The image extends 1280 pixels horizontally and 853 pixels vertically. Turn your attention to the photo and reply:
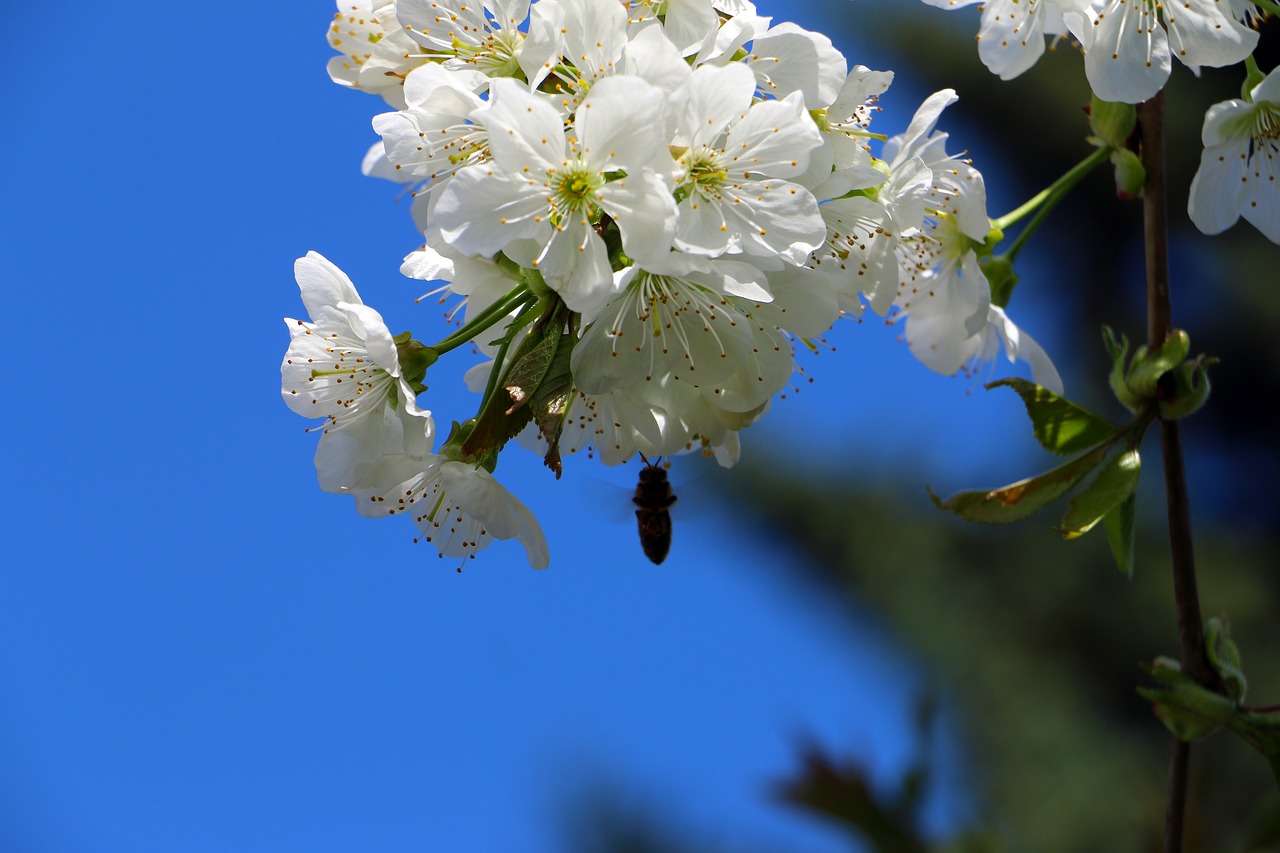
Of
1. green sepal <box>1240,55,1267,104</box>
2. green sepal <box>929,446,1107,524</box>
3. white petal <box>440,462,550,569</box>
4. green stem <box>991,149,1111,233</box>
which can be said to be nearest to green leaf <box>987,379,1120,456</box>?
green sepal <box>929,446,1107,524</box>

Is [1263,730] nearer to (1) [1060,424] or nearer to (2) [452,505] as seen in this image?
(1) [1060,424]

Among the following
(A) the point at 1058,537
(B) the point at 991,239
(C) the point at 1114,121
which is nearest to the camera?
(C) the point at 1114,121

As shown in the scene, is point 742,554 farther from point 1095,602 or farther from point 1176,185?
point 1176,185

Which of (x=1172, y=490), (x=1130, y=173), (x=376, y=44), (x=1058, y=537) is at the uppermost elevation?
(x=1058, y=537)

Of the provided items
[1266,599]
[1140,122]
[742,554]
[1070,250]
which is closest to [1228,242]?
[1070,250]

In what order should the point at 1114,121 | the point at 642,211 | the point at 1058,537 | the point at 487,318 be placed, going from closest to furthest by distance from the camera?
the point at 642,211 → the point at 487,318 → the point at 1114,121 → the point at 1058,537

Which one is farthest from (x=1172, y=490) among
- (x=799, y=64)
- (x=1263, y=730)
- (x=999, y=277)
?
(x=799, y=64)

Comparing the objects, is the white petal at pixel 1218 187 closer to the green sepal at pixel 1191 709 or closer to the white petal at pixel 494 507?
the green sepal at pixel 1191 709
